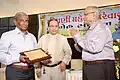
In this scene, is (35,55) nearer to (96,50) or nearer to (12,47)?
(12,47)

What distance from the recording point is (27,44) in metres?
2.78

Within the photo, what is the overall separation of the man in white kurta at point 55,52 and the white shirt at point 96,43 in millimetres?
725

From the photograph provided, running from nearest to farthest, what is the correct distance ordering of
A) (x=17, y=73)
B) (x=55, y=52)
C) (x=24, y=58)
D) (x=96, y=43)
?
(x=96, y=43)
(x=24, y=58)
(x=17, y=73)
(x=55, y=52)

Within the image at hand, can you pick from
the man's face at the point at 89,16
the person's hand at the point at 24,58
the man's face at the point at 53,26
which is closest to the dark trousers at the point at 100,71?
the man's face at the point at 89,16

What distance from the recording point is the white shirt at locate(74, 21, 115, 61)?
2.42 metres

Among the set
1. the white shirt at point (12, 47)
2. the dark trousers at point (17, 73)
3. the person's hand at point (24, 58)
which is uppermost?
the white shirt at point (12, 47)

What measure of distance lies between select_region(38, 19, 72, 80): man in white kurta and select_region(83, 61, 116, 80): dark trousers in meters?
0.70

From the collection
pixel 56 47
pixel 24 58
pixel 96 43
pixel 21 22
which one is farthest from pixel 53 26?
pixel 96 43

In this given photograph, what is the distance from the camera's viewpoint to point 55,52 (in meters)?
3.24

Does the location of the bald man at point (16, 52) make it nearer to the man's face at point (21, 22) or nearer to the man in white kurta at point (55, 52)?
the man's face at point (21, 22)

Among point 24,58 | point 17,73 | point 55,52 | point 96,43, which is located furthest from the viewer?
point 55,52

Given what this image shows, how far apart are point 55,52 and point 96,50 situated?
3.09 feet

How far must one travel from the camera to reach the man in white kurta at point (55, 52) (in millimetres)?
3189

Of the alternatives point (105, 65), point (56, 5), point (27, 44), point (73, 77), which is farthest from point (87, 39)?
point (56, 5)
